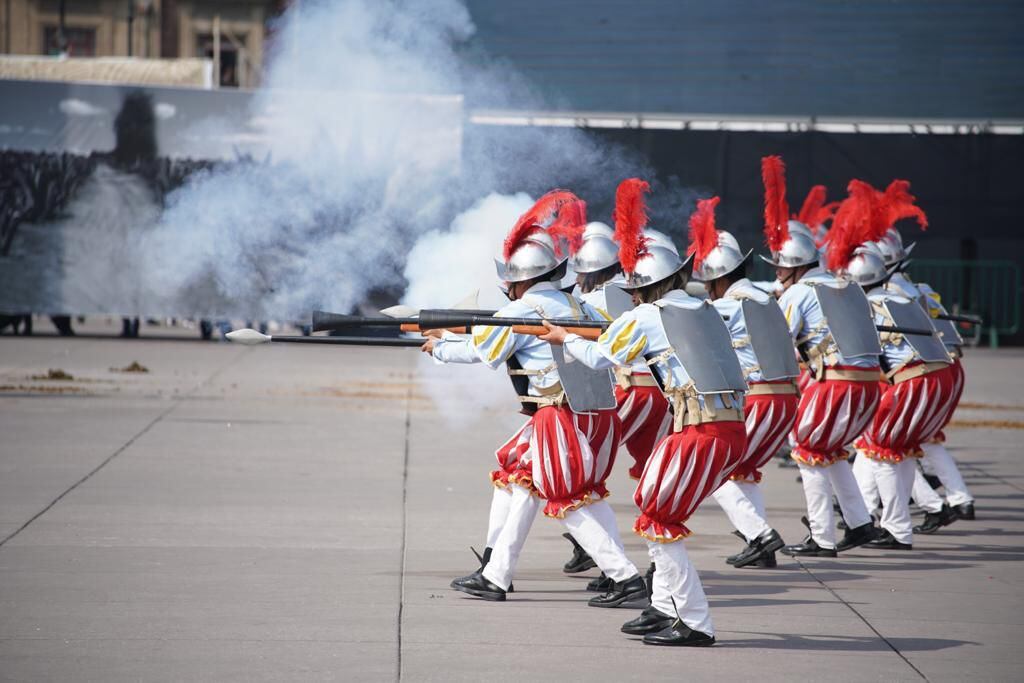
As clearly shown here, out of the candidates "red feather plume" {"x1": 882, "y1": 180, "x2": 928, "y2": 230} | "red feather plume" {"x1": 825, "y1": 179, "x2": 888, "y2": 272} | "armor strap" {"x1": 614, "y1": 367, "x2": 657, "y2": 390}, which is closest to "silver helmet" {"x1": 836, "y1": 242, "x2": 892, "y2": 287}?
"red feather plume" {"x1": 825, "y1": 179, "x2": 888, "y2": 272}

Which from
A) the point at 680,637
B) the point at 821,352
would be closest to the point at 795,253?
the point at 821,352

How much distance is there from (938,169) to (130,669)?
86.3 ft

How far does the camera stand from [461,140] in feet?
51.5

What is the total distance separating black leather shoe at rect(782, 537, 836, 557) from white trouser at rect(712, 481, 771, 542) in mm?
676

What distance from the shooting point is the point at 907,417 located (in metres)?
10.0

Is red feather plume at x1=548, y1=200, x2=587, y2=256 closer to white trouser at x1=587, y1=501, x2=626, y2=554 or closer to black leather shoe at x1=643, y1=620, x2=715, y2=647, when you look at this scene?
white trouser at x1=587, y1=501, x2=626, y2=554

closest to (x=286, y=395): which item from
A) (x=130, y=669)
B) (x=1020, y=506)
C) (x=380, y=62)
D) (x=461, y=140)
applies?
(x=461, y=140)

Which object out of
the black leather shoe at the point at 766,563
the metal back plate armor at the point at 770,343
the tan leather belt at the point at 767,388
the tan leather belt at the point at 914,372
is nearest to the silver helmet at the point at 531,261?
the metal back plate armor at the point at 770,343

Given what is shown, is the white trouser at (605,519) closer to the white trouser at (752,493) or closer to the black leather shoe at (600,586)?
the black leather shoe at (600,586)

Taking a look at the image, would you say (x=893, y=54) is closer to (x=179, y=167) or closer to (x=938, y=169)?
(x=938, y=169)

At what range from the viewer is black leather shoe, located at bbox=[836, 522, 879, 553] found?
9453 millimetres

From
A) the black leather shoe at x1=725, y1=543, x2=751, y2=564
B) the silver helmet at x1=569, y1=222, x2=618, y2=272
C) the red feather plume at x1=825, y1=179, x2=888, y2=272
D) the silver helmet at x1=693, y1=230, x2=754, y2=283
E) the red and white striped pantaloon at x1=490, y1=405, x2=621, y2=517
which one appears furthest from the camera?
the red feather plume at x1=825, y1=179, x2=888, y2=272

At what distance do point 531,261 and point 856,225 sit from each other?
3.30 meters

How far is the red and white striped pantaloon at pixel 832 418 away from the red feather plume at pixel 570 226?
220 cm
